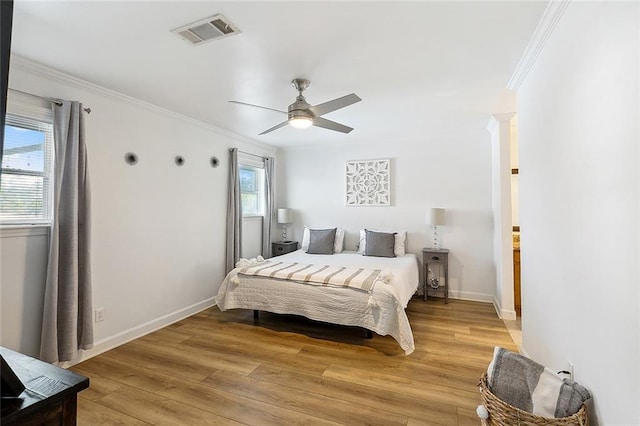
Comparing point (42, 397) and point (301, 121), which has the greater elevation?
point (301, 121)

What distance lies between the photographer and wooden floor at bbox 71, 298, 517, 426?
1.97 metres

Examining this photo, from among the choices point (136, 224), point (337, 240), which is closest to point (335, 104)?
point (136, 224)

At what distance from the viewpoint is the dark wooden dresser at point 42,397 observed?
0.78 metres

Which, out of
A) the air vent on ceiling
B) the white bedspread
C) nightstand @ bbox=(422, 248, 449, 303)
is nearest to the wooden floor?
the white bedspread

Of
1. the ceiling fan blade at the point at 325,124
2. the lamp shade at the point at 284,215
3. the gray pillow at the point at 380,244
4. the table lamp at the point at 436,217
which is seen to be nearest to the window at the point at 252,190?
the lamp shade at the point at 284,215

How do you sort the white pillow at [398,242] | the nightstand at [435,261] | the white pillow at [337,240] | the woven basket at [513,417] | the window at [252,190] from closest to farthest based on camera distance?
the woven basket at [513,417]
the nightstand at [435,261]
the white pillow at [398,242]
the white pillow at [337,240]
the window at [252,190]

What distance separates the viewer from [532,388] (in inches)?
60.6

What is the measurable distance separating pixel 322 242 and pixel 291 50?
9.86ft

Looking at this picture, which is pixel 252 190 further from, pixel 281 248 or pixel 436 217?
pixel 436 217

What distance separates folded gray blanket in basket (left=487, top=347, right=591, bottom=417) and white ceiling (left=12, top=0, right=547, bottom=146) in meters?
2.01

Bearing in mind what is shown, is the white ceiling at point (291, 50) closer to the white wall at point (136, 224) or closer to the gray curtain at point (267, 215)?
the white wall at point (136, 224)

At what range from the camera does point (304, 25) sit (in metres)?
1.89

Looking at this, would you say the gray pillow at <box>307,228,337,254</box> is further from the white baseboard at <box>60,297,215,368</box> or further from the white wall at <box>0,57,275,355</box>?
the white baseboard at <box>60,297,215,368</box>

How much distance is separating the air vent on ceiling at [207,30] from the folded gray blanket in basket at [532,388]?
2.56 metres
